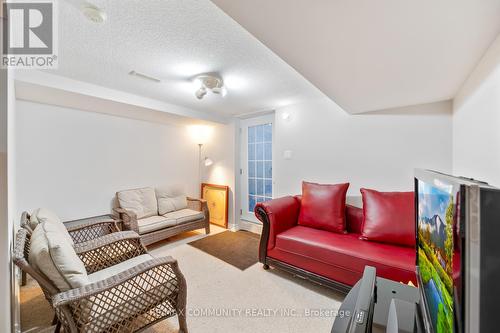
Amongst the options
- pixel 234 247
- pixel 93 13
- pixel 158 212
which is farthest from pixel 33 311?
pixel 93 13

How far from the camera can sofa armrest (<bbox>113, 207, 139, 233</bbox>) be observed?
2670 millimetres

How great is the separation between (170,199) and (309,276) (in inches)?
101

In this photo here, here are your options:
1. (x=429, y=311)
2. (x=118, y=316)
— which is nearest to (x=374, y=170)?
(x=429, y=311)

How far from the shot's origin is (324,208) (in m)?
2.32

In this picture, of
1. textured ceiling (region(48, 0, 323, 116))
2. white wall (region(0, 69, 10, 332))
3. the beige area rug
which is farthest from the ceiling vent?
the beige area rug

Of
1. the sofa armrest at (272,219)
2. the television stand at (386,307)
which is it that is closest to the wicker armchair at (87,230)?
the sofa armrest at (272,219)

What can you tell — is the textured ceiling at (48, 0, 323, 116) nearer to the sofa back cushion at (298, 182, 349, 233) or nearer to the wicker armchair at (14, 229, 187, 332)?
the sofa back cushion at (298, 182, 349, 233)

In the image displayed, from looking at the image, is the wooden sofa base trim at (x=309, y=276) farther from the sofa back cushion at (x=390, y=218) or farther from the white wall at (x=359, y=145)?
the white wall at (x=359, y=145)

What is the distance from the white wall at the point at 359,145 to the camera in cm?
213

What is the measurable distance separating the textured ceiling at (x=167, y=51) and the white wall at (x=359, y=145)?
0.52 m

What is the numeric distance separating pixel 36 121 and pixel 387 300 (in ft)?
12.7

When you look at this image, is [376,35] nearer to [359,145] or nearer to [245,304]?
[359,145]

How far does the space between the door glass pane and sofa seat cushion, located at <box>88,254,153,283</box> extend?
2214 millimetres

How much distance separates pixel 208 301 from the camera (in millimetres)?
1819
